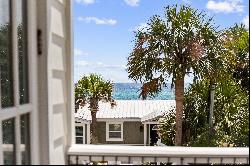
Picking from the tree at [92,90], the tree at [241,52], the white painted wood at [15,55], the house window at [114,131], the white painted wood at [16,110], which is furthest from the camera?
the house window at [114,131]

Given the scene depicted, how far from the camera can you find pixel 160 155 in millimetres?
1748

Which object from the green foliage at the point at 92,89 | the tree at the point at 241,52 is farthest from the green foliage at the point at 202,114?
the green foliage at the point at 92,89

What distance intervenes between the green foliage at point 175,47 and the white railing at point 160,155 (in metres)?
6.78

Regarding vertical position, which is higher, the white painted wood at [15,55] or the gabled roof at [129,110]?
the white painted wood at [15,55]

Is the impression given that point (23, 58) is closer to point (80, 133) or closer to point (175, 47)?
point (175, 47)

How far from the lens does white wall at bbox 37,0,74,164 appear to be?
1.64 metres

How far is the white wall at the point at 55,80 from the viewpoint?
1.64 metres

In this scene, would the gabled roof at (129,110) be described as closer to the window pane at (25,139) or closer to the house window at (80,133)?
the house window at (80,133)

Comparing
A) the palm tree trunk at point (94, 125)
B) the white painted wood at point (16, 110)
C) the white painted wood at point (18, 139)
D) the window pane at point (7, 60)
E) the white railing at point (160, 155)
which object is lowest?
the palm tree trunk at point (94, 125)

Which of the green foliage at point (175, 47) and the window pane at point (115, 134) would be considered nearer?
the green foliage at point (175, 47)

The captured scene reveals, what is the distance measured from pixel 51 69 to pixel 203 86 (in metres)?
7.05

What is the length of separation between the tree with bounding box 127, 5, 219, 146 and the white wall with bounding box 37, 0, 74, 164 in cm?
669

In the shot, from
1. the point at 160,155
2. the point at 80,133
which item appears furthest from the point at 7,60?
the point at 80,133

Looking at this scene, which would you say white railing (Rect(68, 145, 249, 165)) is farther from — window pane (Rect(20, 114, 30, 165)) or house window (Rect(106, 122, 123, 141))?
house window (Rect(106, 122, 123, 141))
